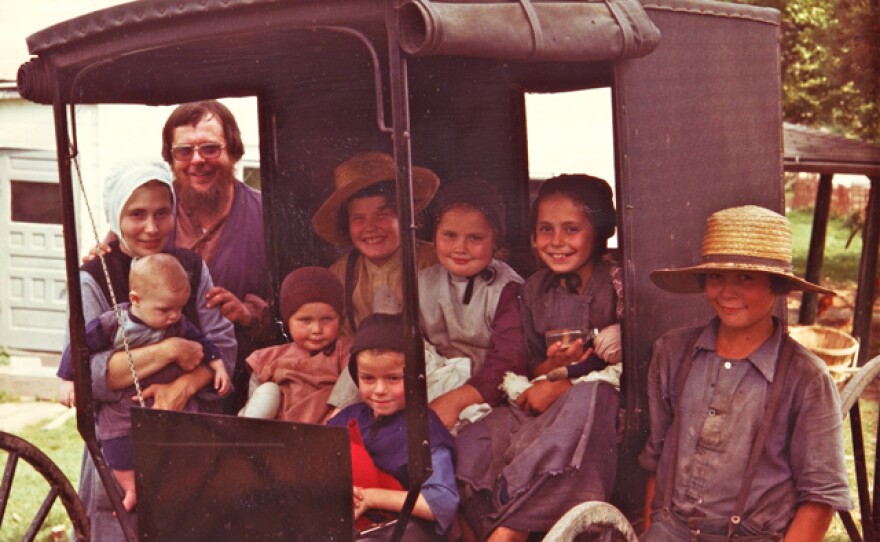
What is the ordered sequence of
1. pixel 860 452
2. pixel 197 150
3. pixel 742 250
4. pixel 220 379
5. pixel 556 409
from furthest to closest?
1. pixel 197 150
2. pixel 220 379
3. pixel 860 452
4. pixel 556 409
5. pixel 742 250

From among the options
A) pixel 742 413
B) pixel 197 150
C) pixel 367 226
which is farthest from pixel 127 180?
pixel 742 413

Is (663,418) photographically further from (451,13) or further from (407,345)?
(451,13)

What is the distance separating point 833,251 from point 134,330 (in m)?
20.5

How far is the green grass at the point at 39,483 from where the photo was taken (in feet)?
21.8

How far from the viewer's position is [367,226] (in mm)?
4965

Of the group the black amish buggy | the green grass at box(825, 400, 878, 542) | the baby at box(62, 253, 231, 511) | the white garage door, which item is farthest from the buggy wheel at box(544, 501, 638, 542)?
the white garage door

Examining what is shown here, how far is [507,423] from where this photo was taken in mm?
4090

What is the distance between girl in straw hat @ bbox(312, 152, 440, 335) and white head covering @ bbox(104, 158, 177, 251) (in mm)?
661

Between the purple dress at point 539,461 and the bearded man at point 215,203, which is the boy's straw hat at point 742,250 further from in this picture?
the bearded man at point 215,203

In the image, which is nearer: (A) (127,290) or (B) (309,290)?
(B) (309,290)

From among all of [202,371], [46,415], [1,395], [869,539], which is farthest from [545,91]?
[1,395]

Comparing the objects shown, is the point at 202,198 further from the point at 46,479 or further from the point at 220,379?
the point at 46,479

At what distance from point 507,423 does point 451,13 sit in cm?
147

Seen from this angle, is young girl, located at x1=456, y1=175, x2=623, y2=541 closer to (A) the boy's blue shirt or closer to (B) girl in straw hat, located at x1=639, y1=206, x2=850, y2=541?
(A) the boy's blue shirt
